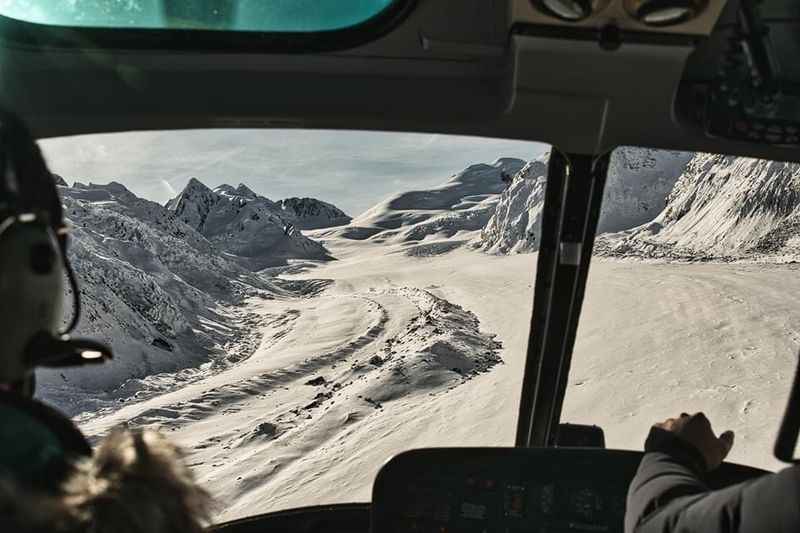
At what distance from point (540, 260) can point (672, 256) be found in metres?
21.8

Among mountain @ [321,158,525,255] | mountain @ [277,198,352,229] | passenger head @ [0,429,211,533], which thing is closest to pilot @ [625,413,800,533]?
passenger head @ [0,429,211,533]

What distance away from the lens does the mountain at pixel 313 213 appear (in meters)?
106

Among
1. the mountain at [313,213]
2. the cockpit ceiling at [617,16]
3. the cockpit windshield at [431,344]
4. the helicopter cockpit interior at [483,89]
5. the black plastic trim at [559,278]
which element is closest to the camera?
the cockpit ceiling at [617,16]

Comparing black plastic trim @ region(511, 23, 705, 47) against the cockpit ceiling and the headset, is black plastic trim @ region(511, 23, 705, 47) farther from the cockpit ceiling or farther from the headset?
the headset

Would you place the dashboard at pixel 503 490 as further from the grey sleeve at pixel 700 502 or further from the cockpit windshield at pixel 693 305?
the cockpit windshield at pixel 693 305

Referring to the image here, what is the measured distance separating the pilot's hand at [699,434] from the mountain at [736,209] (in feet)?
53.3

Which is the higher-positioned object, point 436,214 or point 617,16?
point 617,16

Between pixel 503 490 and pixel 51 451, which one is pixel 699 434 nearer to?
pixel 503 490

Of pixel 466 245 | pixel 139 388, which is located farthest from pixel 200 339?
pixel 466 245

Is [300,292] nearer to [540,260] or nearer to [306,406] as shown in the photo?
[306,406]

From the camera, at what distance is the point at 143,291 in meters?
17.1

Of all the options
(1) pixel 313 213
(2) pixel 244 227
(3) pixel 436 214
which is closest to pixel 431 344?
(2) pixel 244 227

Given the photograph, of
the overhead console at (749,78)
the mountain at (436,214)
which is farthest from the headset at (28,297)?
the mountain at (436,214)

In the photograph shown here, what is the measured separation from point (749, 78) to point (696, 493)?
117 centimetres
